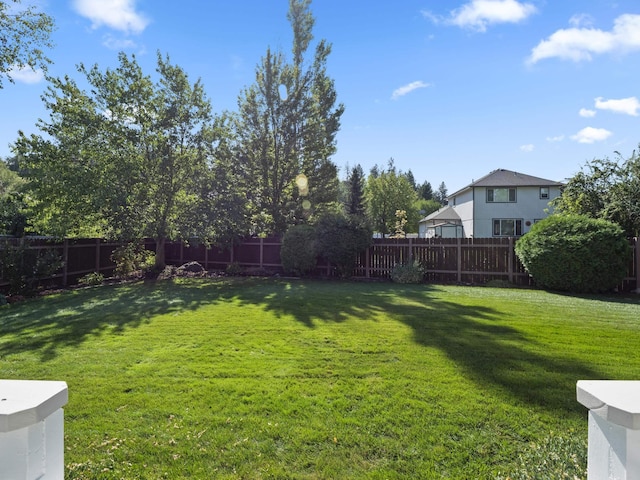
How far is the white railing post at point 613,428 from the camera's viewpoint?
88 cm

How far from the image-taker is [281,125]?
19.1 meters

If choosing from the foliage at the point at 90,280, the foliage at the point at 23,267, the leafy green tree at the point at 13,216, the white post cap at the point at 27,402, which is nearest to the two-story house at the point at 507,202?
the foliage at the point at 90,280

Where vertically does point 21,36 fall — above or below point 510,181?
above

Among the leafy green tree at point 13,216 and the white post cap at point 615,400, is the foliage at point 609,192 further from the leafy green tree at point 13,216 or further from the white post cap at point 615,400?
the leafy green tree at point 13,216

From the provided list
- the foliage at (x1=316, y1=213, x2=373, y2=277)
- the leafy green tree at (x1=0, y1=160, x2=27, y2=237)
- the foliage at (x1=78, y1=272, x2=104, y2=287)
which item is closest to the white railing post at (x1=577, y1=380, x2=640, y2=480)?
the foliage at (x1=316, y1=213, x2=373, y2=277)

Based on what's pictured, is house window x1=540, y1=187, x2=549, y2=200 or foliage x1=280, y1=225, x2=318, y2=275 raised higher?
house window x1=540, y1=187, x2=549, y2=200

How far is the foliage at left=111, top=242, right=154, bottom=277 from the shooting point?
13797 millimetres

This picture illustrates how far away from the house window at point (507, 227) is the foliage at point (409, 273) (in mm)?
15748

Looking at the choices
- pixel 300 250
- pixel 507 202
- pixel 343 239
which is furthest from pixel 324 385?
pixel 507 202

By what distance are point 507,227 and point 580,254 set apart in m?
17.3

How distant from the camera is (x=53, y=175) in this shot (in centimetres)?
1179

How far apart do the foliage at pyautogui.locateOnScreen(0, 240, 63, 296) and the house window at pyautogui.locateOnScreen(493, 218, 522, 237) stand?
25443mm

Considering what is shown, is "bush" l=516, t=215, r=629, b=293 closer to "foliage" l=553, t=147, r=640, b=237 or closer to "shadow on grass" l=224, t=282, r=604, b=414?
"foliage" l=553, t=147, r=640, b=237

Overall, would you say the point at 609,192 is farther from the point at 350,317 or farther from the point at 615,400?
the point at 615,400
